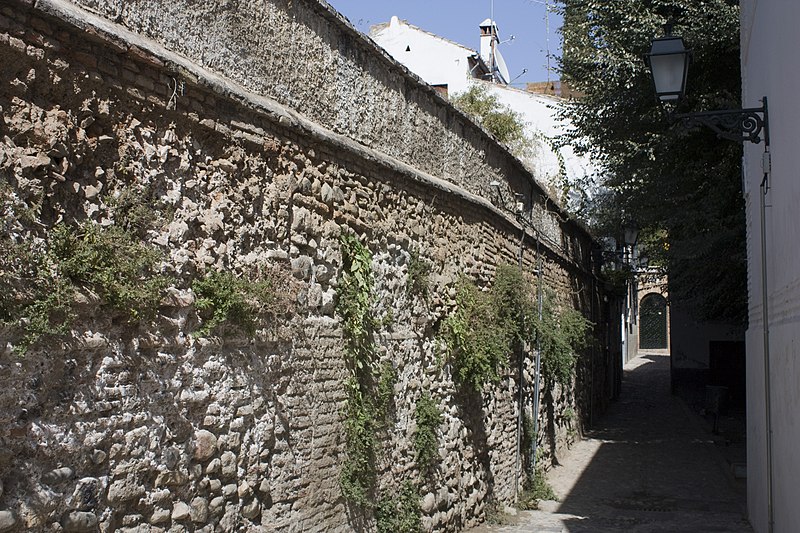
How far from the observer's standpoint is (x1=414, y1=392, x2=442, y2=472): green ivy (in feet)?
23.5

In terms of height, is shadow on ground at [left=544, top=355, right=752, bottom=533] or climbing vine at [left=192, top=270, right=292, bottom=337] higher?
climbing vine at [left=192, top=270, right=292, bottom=337]

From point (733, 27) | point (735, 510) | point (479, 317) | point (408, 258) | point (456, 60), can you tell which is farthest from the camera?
point (456, 60)

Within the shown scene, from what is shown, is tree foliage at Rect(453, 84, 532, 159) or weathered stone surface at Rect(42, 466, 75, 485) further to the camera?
tree foliage at Rect(453, 84, 532, 159)

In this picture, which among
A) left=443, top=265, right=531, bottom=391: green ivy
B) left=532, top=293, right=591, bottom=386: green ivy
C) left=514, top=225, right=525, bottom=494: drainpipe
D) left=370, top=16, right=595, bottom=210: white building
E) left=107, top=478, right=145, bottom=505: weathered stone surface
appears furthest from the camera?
left=370, top=16, right=595, bottom=210: white building

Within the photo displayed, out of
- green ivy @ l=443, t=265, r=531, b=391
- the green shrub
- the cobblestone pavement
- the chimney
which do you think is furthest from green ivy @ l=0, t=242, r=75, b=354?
the chimney

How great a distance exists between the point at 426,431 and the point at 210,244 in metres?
3.33

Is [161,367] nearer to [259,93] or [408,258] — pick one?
[259,93]

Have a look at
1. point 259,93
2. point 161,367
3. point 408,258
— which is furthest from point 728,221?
point 161,367

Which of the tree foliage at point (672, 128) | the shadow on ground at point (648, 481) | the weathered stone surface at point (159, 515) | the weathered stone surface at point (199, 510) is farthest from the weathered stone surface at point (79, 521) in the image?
the tree foliage at point (672, 128)

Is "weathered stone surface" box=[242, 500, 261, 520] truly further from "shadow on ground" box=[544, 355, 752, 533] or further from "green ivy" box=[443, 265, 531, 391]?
"shadow on ground" box=[544, 355, 752, 533]

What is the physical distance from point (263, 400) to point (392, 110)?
310cm

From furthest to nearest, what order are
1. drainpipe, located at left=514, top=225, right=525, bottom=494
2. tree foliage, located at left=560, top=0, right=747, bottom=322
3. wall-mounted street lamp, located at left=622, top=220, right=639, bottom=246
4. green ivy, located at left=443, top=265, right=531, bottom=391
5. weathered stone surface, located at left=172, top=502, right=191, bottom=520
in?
1. wall-mounted street lamp, located at left=622, top=220, right=639, bottom=246
2. tree foliage, located at left=560, top=0, right=747, bottom=322
3. drainpipe, located at left=514, top=225, right=525, bottom=494
4. green ivy, located at left=443, top=265, right=531, bottom=391
5. weathered stone surface, located at left=172, top=502, right=191, bottom=520

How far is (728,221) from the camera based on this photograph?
39.9 ft

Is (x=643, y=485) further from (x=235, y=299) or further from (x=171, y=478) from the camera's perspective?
(x=171, y=478)
